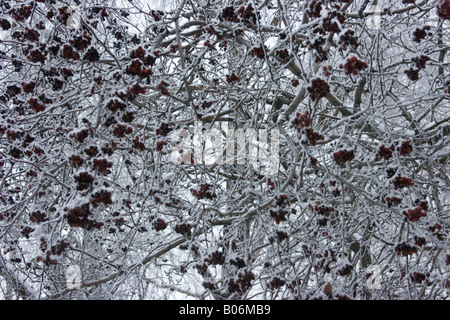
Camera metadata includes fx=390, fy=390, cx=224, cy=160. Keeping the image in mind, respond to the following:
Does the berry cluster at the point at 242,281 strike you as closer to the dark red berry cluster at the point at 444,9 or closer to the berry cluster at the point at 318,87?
the berry cluster at the point at 318,87

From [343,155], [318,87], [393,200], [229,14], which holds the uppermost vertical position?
[229,14]

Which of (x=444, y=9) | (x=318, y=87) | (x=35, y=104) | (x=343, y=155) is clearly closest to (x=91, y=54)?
(x=35, y=104)

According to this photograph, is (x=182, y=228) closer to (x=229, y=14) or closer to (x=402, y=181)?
(x=402, y=181)

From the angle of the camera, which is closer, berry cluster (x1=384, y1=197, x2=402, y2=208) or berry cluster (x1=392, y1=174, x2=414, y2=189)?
berry cluster (x1=392, y1=174, x2=414, y2=189)

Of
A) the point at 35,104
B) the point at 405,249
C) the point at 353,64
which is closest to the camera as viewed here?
the point at 353,64

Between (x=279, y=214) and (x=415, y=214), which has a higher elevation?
(x=279, y=214)

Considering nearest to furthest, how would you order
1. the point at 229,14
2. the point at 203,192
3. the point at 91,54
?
1. the point at 91,54
2. the point at 229,14
3. the point at 203,192

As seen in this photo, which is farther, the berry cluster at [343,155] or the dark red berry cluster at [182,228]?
the dark red berry cluster at [182,228]

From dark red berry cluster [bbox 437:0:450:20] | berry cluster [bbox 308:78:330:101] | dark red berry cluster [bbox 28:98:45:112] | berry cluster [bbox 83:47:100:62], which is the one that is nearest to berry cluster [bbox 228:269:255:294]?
berry cluster [bbox 308:78:330:101]

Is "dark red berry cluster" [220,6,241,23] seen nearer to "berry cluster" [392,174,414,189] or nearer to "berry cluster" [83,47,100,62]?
"berry cluster" [83,47,100,62]

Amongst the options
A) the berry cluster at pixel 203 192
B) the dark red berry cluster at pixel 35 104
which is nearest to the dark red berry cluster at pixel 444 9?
the berry cluster at pixel 203 192

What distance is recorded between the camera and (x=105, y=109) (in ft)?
8.98

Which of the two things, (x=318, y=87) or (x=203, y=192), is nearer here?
(x=318, y=87)
